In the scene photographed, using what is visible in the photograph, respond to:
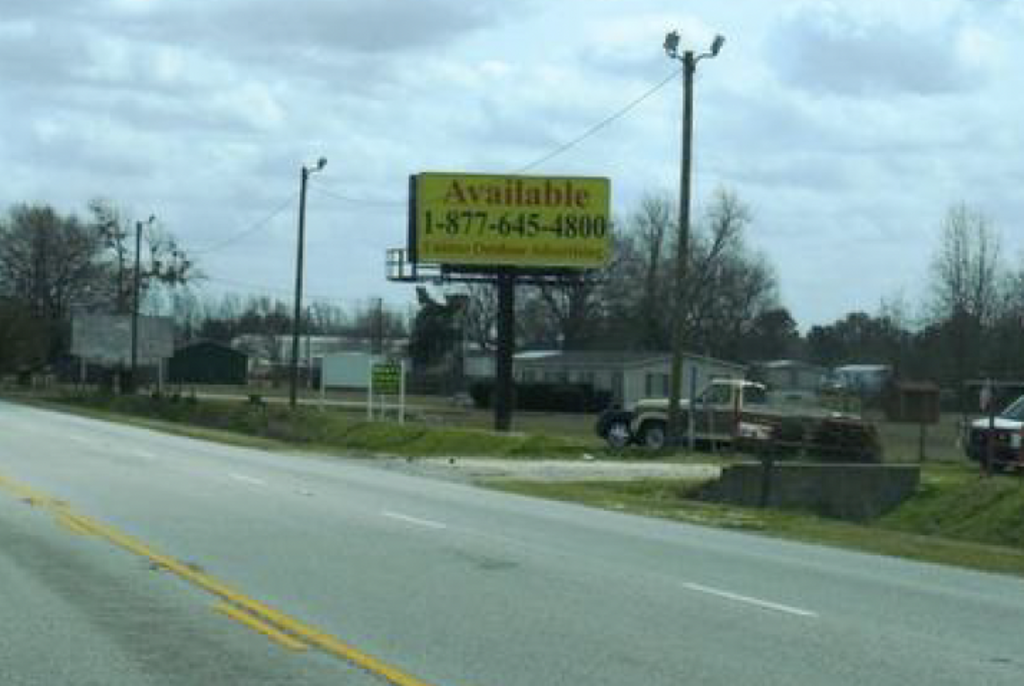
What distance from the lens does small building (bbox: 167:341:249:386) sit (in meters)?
146

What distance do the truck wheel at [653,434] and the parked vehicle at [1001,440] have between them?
9.66 meters

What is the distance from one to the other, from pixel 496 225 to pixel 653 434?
14.0 m

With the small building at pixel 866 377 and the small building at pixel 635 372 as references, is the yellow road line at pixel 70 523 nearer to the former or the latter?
the small building at pixel 635 372

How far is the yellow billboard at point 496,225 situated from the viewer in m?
53.5

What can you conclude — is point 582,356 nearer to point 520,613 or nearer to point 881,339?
point 881,339

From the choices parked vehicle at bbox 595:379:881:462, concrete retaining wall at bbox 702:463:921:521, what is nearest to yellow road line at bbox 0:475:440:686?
concrete retaining wall at bbox 702:463:921:521

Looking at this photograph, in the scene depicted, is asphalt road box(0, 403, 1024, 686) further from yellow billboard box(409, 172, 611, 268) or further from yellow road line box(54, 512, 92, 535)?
yellow billboard box(409, 172, 611, 268)

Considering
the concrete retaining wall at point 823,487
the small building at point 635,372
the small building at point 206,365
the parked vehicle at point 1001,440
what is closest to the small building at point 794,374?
the small building at point 635,372

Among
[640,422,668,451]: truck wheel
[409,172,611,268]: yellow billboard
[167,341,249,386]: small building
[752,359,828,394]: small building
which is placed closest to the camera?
[640,422,668,451]: truck wheel

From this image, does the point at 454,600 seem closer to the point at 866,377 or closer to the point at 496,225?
the point at 496,225

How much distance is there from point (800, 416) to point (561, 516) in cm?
1606

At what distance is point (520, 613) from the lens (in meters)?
11.3

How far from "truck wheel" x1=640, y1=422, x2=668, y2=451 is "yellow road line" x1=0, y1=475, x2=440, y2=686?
24.2m

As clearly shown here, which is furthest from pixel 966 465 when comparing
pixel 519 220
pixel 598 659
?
pixel 598 659
